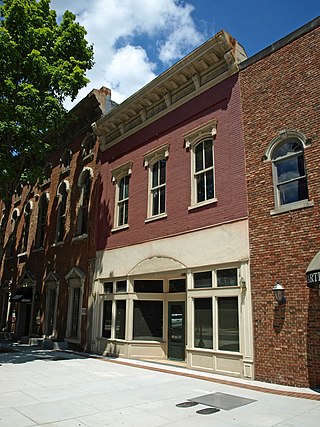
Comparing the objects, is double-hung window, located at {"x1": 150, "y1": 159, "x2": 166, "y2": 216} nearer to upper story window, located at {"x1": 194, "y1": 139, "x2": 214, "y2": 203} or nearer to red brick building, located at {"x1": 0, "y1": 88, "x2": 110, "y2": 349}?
upper story window, located at {"x1": 194, "y1": 139, "x2": 214, "y2": 203}

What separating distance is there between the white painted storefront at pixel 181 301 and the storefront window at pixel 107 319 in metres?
0.04

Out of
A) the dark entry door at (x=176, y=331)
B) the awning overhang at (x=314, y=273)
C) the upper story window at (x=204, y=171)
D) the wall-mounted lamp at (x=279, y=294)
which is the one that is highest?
the upper story window at (x=204, y=171)

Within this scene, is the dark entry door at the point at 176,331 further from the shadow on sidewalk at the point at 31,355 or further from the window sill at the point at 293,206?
the window sill at the point at 293,206

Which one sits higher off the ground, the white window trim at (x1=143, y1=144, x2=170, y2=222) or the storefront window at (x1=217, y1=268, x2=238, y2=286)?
the white window trim at (x1=143, y1=144, x2=170, y2=222)

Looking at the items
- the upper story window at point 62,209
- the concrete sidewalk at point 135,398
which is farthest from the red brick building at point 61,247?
the concrete sidewalk at point 135,398

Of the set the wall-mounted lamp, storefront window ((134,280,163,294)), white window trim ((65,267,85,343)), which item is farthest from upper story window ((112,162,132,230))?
the wall-mounted lamp

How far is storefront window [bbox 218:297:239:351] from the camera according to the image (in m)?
9.97

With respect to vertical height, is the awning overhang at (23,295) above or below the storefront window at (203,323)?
above

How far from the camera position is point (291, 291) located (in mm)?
8914

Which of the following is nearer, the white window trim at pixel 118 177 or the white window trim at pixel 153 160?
the white window trim at pixel 153 160

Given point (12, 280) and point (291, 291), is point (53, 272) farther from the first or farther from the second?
point (291, 291)

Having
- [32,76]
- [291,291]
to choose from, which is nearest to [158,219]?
[291,291]

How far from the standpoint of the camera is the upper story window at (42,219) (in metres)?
21.4

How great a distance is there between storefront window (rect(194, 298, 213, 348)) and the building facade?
29mm
